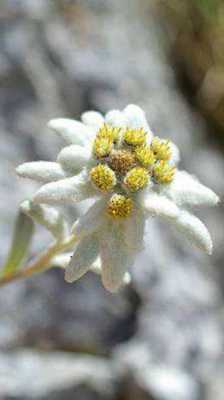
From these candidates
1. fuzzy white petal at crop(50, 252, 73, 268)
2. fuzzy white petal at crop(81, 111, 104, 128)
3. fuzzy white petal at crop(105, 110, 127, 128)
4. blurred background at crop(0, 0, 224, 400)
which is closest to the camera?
fuzzy white petal at crop(105, 110, 127, 128)

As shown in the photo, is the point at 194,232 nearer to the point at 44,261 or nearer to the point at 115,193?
the point at 115,193

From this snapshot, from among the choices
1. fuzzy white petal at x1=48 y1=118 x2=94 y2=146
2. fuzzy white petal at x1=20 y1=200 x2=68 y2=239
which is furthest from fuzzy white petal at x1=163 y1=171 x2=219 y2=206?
fuzzy white petal at x1=20 y1=200 x2=68 y2=239

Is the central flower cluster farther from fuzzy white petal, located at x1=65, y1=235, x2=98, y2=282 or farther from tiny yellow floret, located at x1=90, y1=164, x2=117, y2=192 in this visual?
fuzzy white petal, located at x1=65, y1=235, x2=98, y2=282

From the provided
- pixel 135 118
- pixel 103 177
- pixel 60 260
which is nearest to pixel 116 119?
pixel 135 118

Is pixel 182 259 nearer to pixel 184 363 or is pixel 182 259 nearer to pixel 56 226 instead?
pixel 184 363

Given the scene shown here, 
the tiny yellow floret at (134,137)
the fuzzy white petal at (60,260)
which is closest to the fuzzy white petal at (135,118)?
the tiny yellow floret at (134,137)
